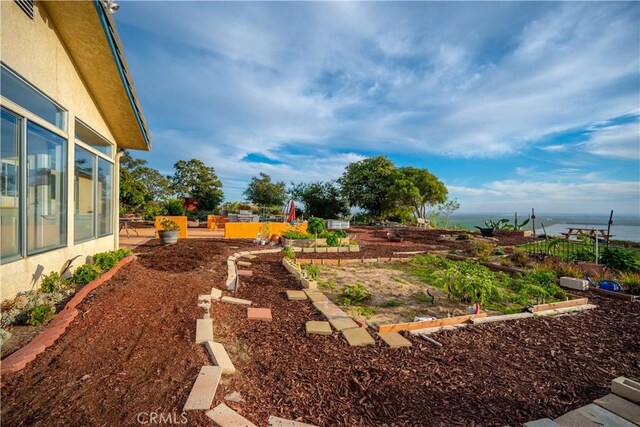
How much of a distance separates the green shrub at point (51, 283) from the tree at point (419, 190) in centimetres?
2448

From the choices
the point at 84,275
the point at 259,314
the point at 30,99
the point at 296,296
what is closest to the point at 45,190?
the point at 30,99

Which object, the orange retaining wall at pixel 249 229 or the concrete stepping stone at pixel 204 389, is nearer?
the concrete stepping stone at pixel 204 389

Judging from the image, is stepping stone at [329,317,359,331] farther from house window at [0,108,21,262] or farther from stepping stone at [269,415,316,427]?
house window at [0,108,21,262]

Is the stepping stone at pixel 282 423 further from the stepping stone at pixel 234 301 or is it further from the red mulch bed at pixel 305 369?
the stepping stone at pixel 234 301

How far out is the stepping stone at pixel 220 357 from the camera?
2.65 meters

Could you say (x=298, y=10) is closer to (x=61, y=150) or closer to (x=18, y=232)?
(x=61, y=150)

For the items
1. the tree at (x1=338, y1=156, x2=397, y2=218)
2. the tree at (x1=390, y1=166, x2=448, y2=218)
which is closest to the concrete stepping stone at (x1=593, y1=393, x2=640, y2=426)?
the tree at (x1=390, y1=166, x2=448, y2=218)

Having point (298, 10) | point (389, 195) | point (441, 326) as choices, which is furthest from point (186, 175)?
point (441, 326)

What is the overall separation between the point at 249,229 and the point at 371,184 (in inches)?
707

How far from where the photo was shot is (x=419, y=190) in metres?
28.9

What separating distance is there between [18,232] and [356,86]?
565 inches

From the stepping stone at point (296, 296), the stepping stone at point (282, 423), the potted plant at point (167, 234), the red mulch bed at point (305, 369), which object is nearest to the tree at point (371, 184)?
the potted plant at point (167, 234)

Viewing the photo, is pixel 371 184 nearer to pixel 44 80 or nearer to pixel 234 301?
pixel 234 301

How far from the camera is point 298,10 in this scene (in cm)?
785
